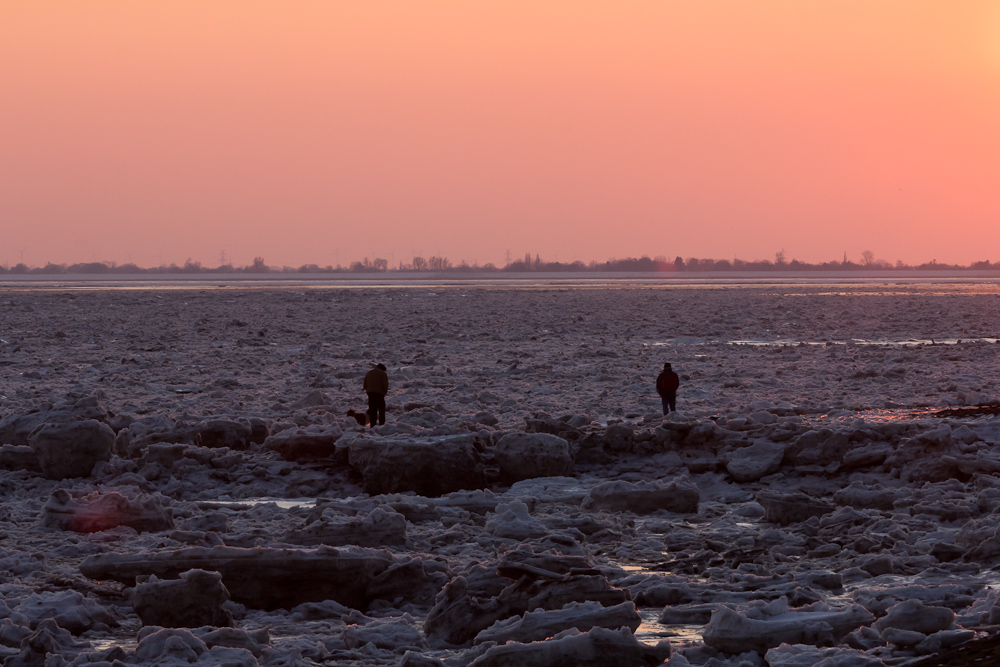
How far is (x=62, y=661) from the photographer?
5.41 metres

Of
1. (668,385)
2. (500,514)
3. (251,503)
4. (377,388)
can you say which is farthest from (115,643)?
(668,385)

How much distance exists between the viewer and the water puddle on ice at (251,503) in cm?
961

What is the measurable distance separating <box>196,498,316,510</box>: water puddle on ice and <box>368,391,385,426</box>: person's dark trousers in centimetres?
279

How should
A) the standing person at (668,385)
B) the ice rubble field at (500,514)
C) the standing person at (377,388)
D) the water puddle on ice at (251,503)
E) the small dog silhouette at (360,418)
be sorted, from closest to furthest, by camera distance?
the ice rubble field at (500,514), the water puddle on ice at (251,503), the standing person at (377,388), the small dog silhouette at (360,418), the standing person at (668,385)

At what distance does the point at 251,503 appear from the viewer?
32.7 feet

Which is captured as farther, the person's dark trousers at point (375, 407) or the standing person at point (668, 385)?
the standing person at point (668, 385)

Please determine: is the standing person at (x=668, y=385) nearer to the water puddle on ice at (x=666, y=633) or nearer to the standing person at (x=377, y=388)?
the standing person at (x=377, y=388)

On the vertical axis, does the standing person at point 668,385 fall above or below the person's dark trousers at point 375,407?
above

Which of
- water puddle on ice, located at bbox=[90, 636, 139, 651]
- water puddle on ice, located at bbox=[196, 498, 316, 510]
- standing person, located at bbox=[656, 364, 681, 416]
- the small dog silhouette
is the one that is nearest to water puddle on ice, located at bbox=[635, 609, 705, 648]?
water puddle on ice, located at bbox=[90, 636, 139, 651]

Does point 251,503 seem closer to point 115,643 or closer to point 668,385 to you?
point 115,643

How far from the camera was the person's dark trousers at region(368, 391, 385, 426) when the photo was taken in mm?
12949

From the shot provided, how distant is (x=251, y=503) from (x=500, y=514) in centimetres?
282

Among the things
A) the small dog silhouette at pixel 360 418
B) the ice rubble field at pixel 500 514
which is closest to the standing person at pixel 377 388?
the small dog silhouette at pixel 360 418

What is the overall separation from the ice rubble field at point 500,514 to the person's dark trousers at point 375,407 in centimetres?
31
